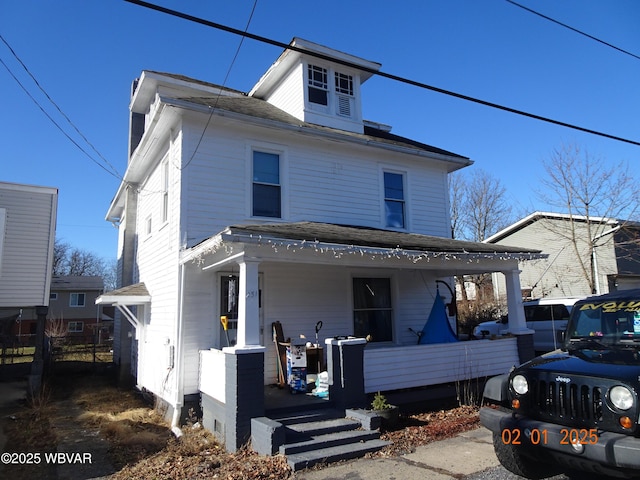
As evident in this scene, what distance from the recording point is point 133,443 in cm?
770

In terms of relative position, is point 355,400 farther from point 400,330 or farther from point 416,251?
point 400,330

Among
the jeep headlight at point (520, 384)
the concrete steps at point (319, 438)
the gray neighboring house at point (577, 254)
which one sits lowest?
the concrete steps at point (319, 438)

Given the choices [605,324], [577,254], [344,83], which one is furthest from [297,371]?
[577,254]

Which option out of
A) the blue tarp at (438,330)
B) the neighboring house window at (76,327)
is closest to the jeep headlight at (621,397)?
the blue tarp at (438,330)

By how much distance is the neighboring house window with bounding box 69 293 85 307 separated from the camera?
3622 centimetres

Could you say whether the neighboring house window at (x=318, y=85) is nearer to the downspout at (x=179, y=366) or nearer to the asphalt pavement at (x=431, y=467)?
the downspout at (x=179, y=366)

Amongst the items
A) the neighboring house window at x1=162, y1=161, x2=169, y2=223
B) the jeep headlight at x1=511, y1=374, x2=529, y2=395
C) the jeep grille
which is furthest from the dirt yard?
the neighboring house window at x1=162, y1=161, x2=169, y2=223

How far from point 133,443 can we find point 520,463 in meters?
6.09

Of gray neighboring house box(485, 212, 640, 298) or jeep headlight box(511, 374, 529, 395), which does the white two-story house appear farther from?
gray neighboring house box(485, 212, 640, 298)

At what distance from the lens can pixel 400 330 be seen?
37.1 feet

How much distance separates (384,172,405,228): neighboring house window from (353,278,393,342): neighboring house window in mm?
1602

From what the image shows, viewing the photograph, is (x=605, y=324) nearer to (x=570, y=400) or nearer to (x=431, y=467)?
(x=570, y=400)

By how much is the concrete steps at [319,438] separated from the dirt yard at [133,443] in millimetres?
190

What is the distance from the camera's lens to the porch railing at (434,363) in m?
8.25
